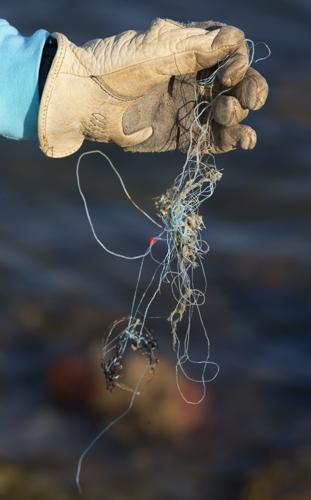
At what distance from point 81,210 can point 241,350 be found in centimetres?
111

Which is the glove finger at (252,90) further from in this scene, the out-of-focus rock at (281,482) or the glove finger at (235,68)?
the out-of-focus rock at (281,482)

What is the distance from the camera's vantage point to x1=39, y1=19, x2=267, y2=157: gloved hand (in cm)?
293

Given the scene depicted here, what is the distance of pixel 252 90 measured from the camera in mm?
2910

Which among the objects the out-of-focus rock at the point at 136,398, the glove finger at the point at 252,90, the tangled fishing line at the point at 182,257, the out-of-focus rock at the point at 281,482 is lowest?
the out-of-focus rock at the point at 136,398

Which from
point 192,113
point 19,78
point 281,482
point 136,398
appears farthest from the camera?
point 136,398

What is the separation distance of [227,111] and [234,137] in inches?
4.2

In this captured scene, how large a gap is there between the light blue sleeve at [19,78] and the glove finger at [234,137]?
54 centimetres

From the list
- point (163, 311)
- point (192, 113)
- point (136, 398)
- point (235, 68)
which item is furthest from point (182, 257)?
point (163, 311)

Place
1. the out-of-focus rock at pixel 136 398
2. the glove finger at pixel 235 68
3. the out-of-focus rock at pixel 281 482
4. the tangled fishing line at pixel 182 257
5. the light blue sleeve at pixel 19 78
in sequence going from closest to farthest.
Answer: the glove finger at pixel 235 68 → the light blue sleeve at pixel 19 78 → the tangled fishing line at pixel 182 257 → the out-of-focus rock at pixel 281 482 → the out-of-focus rock at pixel 136 398

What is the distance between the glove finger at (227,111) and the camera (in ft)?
9.65

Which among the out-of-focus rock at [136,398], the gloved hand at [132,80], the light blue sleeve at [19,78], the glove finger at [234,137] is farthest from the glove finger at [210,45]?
the out-of-focus rock at [136,398]

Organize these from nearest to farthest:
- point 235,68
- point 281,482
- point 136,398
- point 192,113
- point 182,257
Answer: point 235,68
point 192,113
point 182,257
point 281,482
point 136,398

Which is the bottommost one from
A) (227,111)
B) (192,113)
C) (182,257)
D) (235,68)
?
(182,257)

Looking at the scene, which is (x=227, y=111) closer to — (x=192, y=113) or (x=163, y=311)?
(x=192, y=113)
